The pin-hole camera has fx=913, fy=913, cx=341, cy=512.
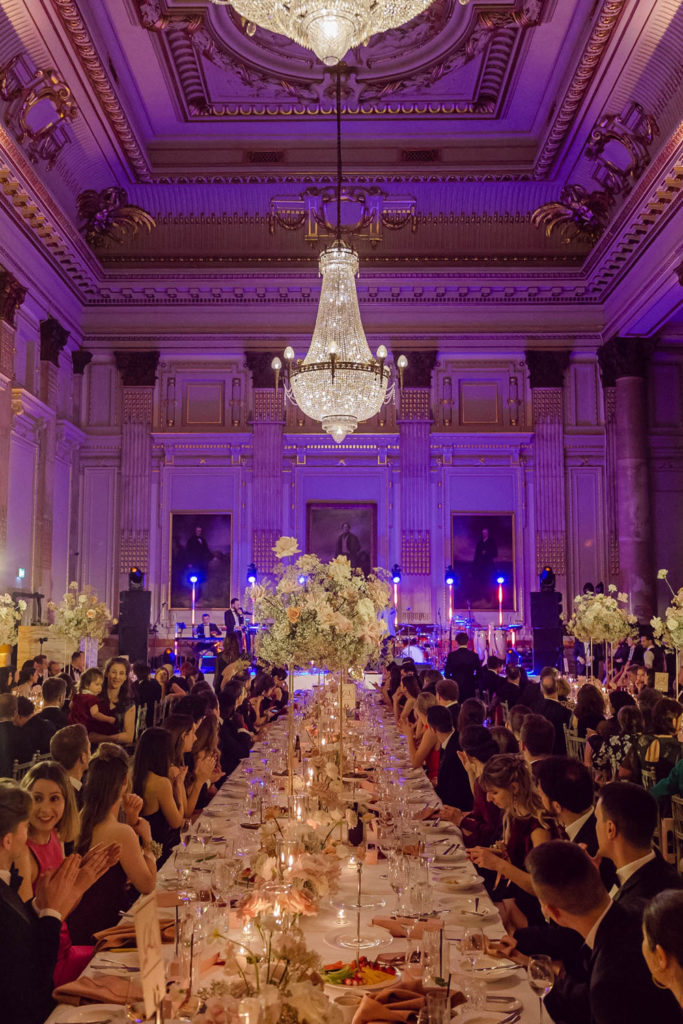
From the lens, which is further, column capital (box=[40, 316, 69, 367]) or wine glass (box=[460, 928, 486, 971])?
column capital (box=[40, 316, 69, 367])

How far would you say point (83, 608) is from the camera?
11.4 meters

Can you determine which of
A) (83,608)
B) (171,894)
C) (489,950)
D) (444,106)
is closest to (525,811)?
(489,950)

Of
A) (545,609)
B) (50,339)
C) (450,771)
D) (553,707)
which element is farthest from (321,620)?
(50,339)

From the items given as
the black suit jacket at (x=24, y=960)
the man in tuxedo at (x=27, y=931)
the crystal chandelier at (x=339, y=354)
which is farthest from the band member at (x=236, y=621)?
the black suit jacket at (x=24, y=960)

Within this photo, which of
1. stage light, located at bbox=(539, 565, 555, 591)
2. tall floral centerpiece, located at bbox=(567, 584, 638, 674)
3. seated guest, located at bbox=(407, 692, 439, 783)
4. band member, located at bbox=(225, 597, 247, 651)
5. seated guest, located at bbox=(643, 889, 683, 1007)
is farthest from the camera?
stage light, located at bbox=(539, 565, 555, 591)

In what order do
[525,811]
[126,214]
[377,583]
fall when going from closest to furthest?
[525,811], [377,583], [126,214]

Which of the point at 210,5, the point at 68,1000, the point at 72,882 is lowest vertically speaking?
the point at 68,1000

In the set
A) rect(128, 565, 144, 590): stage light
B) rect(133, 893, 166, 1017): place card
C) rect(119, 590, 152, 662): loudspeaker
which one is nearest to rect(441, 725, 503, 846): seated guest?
rect(133, 893, 166, 1017): place card

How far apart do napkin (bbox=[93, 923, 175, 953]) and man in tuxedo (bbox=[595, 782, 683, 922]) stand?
4.54 feet

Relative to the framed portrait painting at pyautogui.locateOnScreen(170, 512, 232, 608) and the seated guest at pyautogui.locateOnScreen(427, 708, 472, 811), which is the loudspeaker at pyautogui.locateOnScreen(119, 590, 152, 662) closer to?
the framed portrait painting at pyautogui.locateOnScreen(170, 512, 232, 608)

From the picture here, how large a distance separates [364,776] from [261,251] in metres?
14.6

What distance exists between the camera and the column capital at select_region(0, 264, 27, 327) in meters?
13.8

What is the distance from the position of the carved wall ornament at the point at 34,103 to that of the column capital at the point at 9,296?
71.9 inches

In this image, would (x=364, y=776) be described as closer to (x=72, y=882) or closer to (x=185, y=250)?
(x=72, y=882)
